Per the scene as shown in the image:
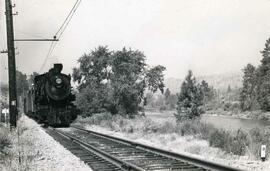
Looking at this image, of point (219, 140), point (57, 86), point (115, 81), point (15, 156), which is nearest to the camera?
point (15, 156)

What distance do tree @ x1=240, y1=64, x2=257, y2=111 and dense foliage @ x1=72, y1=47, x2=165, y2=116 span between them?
51309 mm

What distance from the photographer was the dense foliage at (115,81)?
40.3m

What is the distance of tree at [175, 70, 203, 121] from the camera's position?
51625mm

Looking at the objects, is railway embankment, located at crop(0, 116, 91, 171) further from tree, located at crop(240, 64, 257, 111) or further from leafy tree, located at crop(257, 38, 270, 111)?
tree, located at crop(240, 64, 257, 111)

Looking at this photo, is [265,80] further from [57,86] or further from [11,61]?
[11,61]

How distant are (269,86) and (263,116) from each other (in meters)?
Result: 7.29

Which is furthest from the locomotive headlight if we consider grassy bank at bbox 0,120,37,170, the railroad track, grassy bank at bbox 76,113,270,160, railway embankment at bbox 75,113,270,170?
the railroad track

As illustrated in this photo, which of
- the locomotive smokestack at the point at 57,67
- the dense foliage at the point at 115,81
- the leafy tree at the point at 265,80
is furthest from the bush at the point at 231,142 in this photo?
the leafy tree at the point at 265,80

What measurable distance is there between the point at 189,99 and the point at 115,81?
1479cm

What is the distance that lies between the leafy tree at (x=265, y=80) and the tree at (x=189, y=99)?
100 ft

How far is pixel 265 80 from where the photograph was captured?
83.4 m

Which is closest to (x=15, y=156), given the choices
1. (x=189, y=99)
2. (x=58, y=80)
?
(x=58, y=80)

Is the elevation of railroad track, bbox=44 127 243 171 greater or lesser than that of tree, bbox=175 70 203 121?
lesser

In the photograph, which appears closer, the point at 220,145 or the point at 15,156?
the point at 15,156
